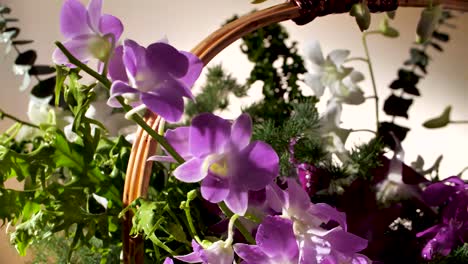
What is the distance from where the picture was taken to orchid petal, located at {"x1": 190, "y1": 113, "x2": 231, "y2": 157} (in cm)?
45

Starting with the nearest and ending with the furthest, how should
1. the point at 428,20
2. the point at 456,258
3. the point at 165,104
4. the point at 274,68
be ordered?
1. the point at 165,104
2. the point at 456,258
3. the point at 428,20
4. the point at 274,68

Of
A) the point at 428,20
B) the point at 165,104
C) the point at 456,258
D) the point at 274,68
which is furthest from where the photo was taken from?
the point at 274,68

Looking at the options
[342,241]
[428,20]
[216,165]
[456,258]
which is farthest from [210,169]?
[428,20]

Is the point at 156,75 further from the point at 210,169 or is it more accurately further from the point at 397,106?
the point at 397,106

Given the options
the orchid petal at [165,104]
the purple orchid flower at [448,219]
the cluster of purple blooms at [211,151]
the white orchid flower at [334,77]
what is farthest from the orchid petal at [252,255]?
the white orchid flower at [334,77]

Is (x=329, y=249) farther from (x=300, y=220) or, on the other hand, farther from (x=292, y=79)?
(x=292, y=79)

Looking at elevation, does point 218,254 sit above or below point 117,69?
below

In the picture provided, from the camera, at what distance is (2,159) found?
0.55m

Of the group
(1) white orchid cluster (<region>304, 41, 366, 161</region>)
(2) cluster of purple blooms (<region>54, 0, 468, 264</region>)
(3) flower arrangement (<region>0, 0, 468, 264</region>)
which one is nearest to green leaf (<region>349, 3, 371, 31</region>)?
(3) flower arrangement (<region>0, 0, 468, 264</region>)

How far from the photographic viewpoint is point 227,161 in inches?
18.4

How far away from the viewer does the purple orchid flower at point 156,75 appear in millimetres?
446

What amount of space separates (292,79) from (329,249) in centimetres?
37

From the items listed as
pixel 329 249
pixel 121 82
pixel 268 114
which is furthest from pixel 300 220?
A: pixel 268 114

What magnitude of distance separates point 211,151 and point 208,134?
1cm
